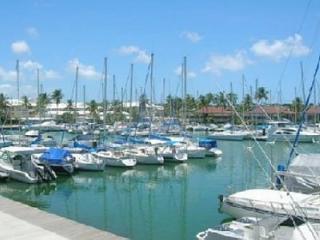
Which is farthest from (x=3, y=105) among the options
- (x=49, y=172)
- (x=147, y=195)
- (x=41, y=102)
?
(x=147, y=195)

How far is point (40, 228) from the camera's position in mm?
14711

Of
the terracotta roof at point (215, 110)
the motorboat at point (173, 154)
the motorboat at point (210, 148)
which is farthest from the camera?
the terracotta roof at point (215, 110)

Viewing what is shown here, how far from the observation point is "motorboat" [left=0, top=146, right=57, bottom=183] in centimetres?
3450

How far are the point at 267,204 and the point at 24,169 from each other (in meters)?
19.5

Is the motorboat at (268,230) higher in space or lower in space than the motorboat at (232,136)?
higher

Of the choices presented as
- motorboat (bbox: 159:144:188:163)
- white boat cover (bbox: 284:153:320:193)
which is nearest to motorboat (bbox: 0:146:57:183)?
motorboat (bbox: 159:144:188:163)

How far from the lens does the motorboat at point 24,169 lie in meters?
34.5

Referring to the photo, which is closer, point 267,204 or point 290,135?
point 267,204

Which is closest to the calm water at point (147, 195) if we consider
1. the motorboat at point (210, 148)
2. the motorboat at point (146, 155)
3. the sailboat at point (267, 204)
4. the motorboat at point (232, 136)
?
the motorboat at point (146, 155)

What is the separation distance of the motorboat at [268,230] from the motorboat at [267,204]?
9.45 ft

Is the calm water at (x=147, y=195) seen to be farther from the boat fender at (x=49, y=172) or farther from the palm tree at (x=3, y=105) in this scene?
the palm tree at (x=3, y=105)

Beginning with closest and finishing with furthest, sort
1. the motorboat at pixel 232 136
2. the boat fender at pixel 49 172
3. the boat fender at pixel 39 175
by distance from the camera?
the boat fender at pixel 39 175 → the boat fender at pixel 49 172 → the motorboat at pixel 232 136

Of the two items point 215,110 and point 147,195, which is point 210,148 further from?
point 215,110

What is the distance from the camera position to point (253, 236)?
14.6 metres
